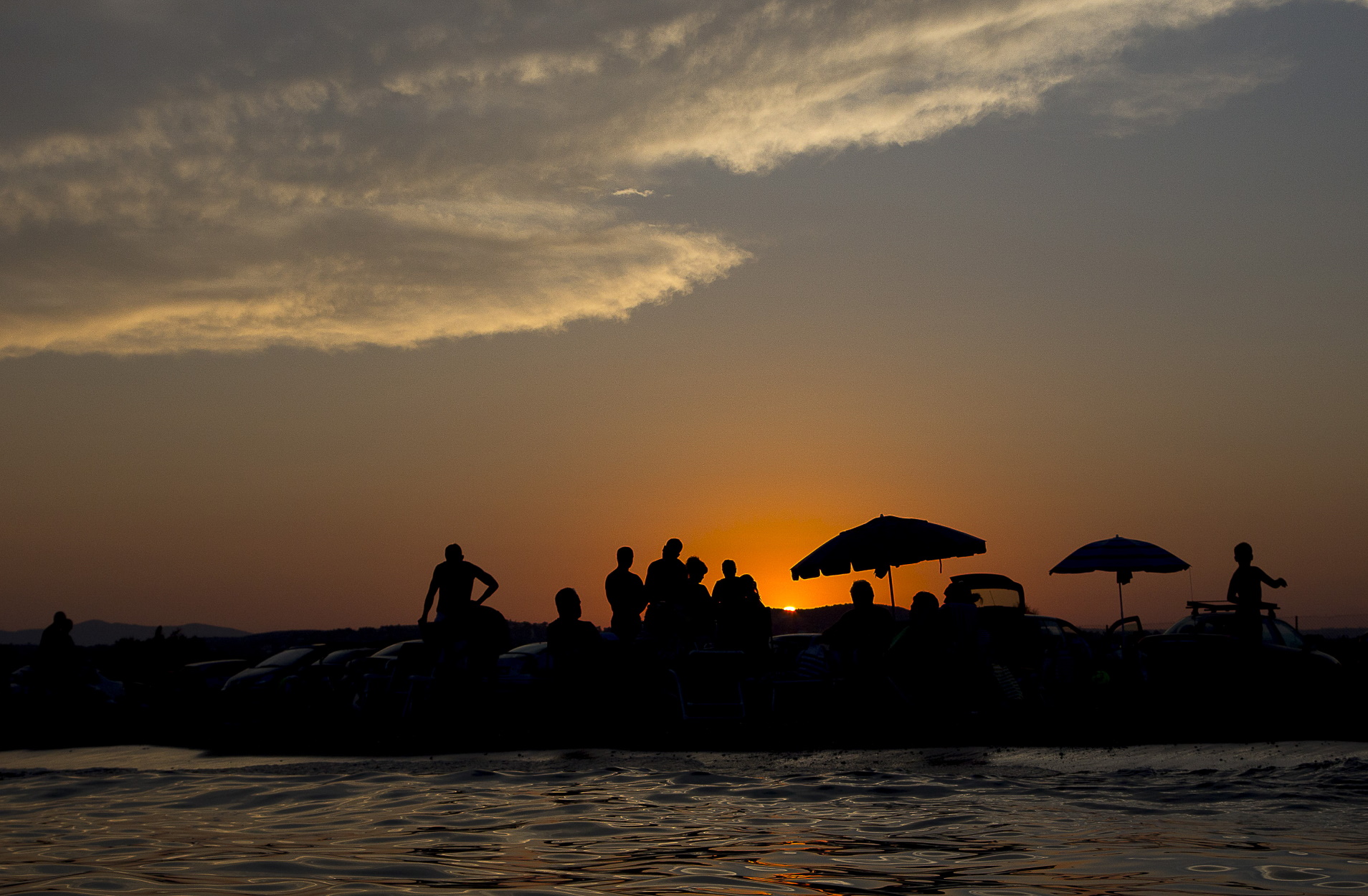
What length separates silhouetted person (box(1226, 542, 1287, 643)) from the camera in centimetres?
1406

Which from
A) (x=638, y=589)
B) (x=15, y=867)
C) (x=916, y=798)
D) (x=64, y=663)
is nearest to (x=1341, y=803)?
(x=916, y=798)

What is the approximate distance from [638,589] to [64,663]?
861cm

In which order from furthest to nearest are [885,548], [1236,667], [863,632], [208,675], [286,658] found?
[208,675] → [286,658] → [885,548] → [1236,667] → [863,632]

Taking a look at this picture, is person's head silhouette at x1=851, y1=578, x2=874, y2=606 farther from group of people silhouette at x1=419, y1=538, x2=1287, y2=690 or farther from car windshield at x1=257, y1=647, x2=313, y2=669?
car windshield at x1=257, y1=647, x2=313, y2=669

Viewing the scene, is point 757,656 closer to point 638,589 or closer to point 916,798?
point 638,589

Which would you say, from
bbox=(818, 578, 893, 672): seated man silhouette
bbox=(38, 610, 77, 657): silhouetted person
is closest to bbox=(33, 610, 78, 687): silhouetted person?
bbox=(38, 610, 77, 657): silhouetted person

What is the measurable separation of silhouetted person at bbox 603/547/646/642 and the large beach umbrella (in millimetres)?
7013

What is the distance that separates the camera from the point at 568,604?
1212 cm

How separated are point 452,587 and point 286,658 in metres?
10.8

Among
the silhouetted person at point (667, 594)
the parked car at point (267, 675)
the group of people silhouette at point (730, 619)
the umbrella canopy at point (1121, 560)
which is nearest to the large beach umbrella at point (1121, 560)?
the umbrella canopy at point (1121, 560)

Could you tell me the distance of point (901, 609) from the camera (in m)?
14.9

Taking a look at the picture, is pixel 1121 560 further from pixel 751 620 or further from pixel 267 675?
pixel 267 675

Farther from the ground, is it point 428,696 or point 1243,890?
point 428,696

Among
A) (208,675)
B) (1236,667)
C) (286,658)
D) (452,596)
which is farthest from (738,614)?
(208,675)
